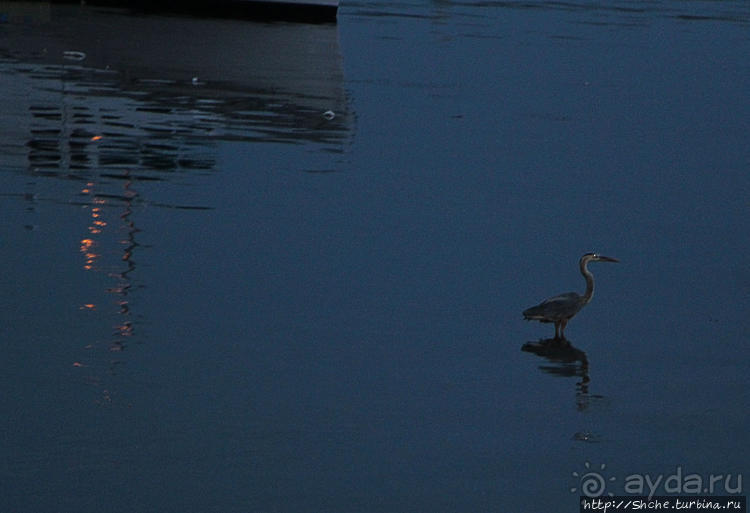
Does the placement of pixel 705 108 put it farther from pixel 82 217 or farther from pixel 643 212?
pixel 82 217

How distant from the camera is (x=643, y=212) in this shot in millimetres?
22172

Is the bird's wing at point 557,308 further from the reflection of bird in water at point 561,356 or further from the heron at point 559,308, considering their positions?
the reflection of bird in water at point 561,356

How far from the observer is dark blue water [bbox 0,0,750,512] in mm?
10984

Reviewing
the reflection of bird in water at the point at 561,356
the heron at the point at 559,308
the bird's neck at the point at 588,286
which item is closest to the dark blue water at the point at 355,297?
A: the reflection of bird in water at the point at 561,356

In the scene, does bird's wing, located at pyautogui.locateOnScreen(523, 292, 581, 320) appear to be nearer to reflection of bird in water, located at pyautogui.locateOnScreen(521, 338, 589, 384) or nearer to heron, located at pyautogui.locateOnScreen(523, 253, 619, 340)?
heron, located at pyautogui.locateOnScreen(523, 253, 619, 340)

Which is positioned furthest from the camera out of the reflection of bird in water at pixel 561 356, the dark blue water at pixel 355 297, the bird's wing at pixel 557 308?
the bird's wing at pixel 557 308

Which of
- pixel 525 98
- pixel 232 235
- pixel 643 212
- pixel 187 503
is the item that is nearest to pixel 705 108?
pixel 525 98

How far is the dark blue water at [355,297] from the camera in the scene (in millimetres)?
10984

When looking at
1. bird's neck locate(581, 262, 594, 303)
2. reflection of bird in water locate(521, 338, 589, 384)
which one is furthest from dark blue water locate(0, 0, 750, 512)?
bird's neck locate(581, 262, 594, 303)

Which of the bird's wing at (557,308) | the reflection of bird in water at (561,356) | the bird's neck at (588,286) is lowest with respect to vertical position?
the reflection of bird in water at (561,356)

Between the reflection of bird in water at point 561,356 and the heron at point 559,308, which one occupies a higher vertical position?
the heron at point 559,308

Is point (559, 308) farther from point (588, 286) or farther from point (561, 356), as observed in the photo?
point (561, 356)

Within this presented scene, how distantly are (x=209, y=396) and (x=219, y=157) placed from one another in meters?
12.9

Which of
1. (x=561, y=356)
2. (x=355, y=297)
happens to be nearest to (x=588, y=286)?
(x=561, y=356)
